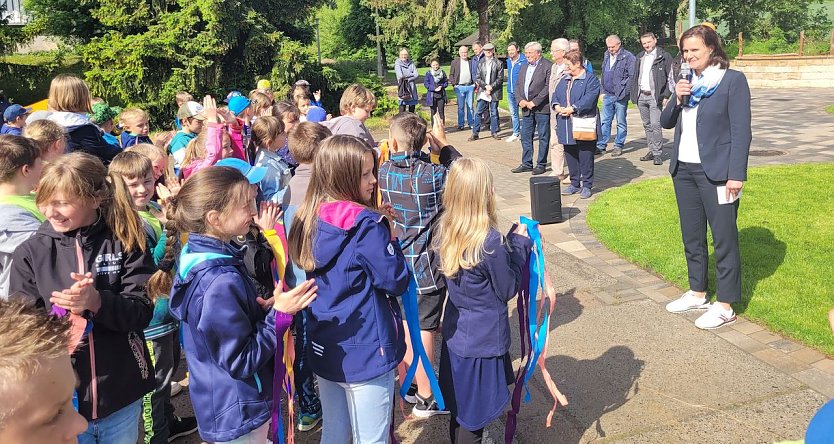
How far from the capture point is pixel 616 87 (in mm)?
12094

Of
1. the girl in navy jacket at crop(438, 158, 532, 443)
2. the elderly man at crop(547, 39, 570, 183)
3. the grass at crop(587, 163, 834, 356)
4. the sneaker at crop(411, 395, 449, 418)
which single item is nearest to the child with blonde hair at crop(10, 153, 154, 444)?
the girl in navy jacket at crop(438, 158, 532, 443)

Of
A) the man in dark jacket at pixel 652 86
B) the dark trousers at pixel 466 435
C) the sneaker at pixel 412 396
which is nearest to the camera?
the dark trousers at pixel 466 435

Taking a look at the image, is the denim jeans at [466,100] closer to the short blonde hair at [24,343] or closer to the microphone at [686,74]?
the microphone at [686,74]

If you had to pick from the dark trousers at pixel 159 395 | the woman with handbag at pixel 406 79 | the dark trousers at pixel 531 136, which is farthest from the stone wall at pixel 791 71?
the dark trousers at pixel 159 395

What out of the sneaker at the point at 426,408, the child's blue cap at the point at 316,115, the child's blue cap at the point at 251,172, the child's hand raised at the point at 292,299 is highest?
the child's blue cap at the point at 316,115

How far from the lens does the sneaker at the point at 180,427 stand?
3.82 meters

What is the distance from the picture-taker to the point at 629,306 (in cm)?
552

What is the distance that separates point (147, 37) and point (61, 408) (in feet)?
56.0

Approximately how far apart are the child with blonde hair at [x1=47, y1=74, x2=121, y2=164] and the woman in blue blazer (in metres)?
4.74

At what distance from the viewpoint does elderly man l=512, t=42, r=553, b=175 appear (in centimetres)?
1082

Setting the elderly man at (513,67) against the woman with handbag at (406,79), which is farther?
the woman with handbag at (406,79)

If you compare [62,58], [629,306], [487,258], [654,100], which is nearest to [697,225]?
[629,306]

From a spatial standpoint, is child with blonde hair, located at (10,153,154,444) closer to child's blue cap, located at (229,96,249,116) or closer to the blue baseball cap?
child's blue cap, located at (229,96,249,116)

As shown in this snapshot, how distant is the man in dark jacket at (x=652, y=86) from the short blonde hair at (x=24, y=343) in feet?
36.1
